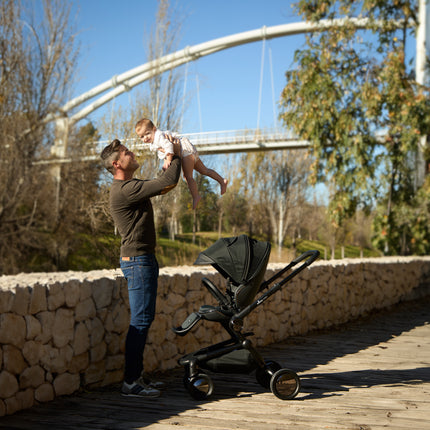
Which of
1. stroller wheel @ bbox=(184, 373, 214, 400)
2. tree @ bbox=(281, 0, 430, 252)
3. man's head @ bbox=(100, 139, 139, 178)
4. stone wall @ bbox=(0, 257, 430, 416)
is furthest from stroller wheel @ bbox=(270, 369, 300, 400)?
tree @ bbox=(281, 0, 430, 252)

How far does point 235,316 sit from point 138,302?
760 millimetres

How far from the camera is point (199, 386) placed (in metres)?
4.36

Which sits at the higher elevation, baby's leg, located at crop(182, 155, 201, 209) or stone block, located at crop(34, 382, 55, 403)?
baby's leg, located at crop(182, 155, 201, 209)

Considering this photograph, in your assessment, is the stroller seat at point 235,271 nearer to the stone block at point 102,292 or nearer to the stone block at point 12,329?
the stone block at point 102,292

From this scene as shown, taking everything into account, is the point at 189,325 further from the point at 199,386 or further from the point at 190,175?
the point at 190,175

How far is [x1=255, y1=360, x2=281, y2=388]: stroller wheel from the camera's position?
455 cm

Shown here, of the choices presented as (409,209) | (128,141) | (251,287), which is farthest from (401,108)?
(251,287)

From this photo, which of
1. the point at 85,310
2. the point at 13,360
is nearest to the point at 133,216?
the point at 85,310

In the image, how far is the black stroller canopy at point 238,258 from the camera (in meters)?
4.40

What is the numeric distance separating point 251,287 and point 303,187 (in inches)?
1013

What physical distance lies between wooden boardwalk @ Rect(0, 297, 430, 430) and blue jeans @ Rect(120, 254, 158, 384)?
37 centimetres

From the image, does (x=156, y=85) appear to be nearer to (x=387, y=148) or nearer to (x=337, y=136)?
(x=337, y=136)

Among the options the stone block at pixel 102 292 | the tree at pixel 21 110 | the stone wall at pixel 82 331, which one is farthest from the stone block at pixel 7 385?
the tree at pixel 21 110

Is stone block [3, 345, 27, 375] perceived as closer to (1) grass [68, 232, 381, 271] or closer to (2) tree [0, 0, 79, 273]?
(1) grass [68, 232, 381, 271]
